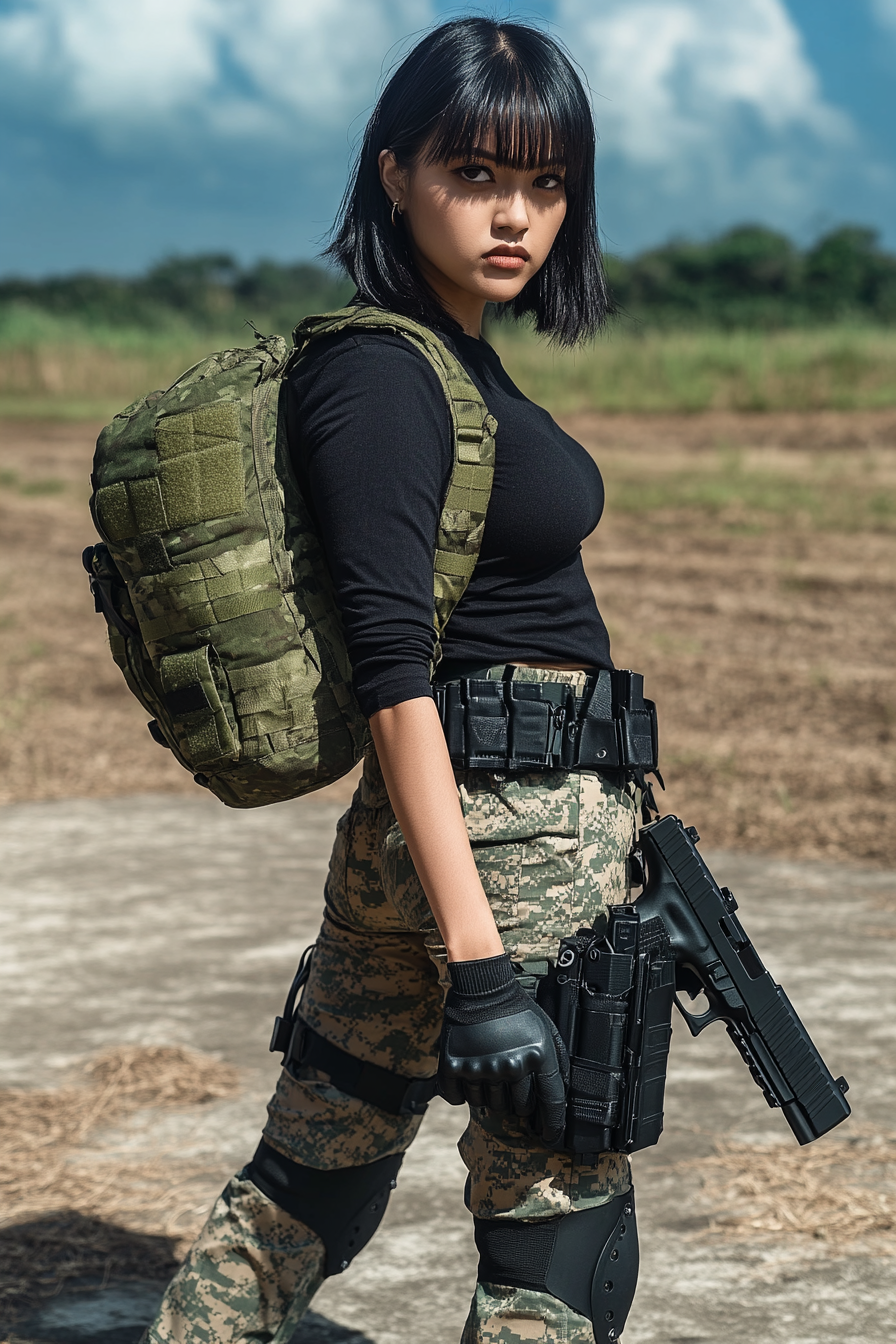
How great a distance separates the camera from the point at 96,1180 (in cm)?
303

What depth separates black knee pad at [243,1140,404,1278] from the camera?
2.02 metres

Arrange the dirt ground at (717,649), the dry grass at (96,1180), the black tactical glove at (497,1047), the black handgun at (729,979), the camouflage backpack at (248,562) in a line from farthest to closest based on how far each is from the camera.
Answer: the dirt ground at (717,649) → the dry grass at (96,1180) → the black handgun at (729,979) → the camouflage backpack at (248,562) → the black tactical glove at (497,1047)

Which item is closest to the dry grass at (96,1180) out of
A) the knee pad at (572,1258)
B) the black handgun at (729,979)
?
the knee pad at (572,1258)

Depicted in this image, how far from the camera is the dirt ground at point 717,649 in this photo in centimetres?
627

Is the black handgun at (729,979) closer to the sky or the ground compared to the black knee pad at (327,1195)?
closer to the sky

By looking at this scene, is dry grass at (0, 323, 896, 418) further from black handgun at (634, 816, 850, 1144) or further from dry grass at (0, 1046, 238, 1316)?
black handgun at (634, 816, 850, 1144)

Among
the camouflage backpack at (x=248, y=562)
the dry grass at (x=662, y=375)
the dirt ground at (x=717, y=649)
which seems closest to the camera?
the camouflage backpack at (x=248, y=562)

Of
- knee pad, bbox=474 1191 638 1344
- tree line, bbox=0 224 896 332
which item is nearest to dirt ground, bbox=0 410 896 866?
knee pad, bbox=474 1191 638 1344

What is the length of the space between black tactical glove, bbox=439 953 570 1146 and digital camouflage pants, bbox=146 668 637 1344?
8 centimetres

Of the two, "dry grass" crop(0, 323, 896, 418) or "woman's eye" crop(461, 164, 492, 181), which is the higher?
"dry grass" crop(0, 323, 896, 418)

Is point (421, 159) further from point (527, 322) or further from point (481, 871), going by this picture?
point (481, 871)

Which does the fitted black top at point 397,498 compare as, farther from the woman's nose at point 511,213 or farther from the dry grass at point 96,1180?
the dry grass at point 96,1180

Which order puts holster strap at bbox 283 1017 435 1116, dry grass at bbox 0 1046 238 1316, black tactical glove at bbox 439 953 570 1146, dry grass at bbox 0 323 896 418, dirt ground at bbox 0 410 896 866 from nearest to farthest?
1. black tactical glove at bbox 439 953 570 1146
2. holster strap at bbox 283 1017 435 1116
3. dry grass at bbox 0 1046 238 1316
4. dirt ground at bbox 0 410 896 866
5. dry grass at bbox 0 323 896 418

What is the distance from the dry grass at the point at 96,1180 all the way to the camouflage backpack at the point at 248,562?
4.55ft
